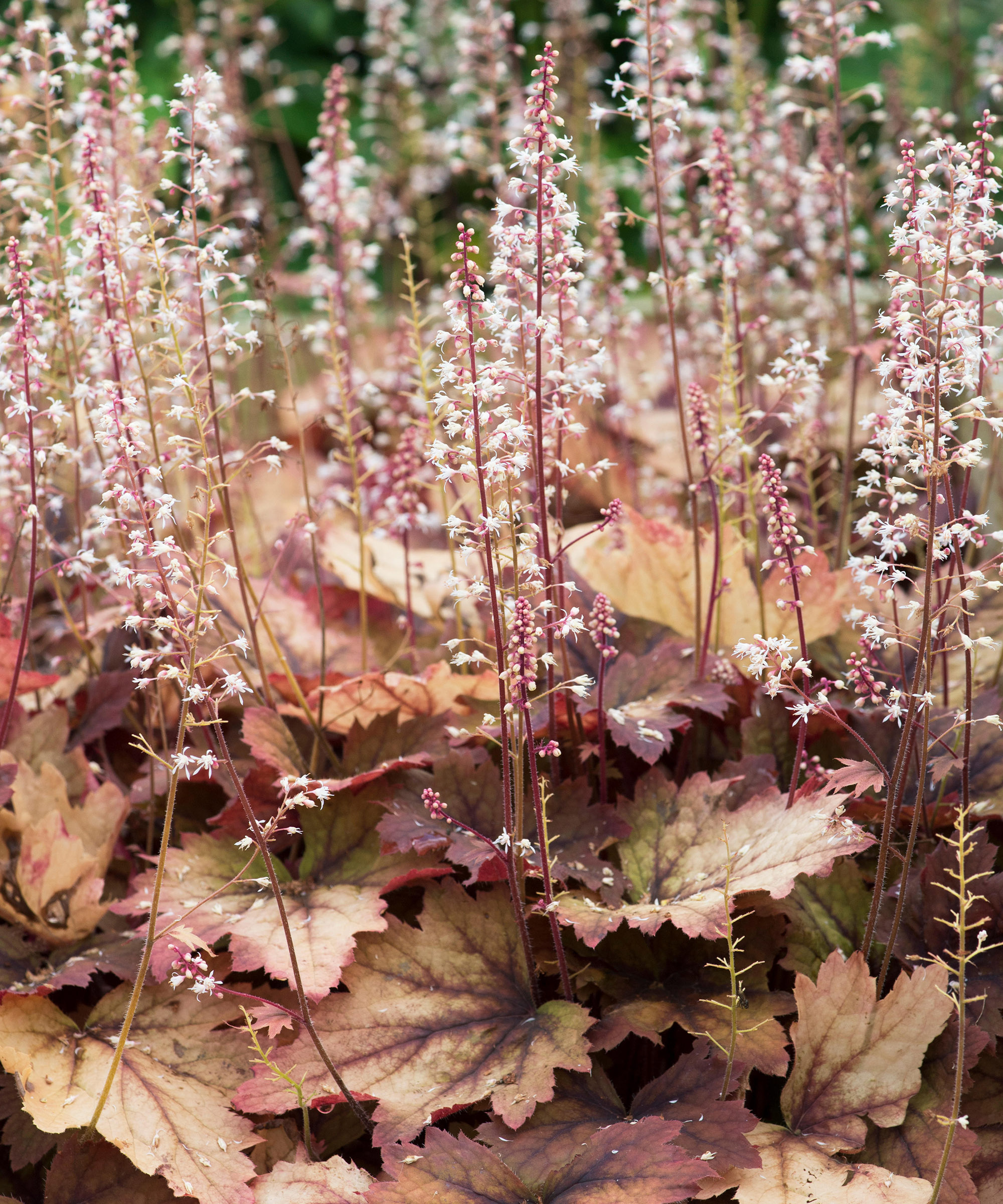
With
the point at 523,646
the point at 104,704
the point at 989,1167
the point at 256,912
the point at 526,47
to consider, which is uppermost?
the point at 526,47

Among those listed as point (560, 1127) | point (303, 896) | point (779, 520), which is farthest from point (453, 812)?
point (779, 520)

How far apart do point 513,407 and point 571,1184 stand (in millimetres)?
1078

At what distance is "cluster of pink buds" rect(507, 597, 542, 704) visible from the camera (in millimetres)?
1404

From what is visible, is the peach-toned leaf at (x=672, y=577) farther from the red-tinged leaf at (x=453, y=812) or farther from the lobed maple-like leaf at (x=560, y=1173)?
the lobed maple-like leaf at (x=560, y=1173)

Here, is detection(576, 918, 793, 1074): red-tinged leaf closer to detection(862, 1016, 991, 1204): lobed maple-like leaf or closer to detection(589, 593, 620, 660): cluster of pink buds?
detection(862, 1016, 991, 1204): lobed maple-like leaf

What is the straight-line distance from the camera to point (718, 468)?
2133 millimetres

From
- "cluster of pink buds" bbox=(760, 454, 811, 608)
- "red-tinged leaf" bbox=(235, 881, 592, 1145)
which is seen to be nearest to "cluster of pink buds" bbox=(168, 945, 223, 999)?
"red-tinged leaf" bbox=(235, 881, 592, 1145)

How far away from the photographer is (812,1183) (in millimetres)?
1515

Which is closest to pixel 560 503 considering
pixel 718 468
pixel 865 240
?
pixel 718 468

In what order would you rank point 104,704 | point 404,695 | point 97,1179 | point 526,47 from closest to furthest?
point 97,1179 < point 404,695 < point 104,704 < point 526,47

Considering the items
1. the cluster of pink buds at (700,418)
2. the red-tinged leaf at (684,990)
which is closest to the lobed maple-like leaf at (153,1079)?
the red-tinged leaf at (684,990)

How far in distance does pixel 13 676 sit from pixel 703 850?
1413 millimetres

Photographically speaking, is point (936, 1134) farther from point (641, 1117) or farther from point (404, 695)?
point (404, 695)

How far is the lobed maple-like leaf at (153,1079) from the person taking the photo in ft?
5.28
